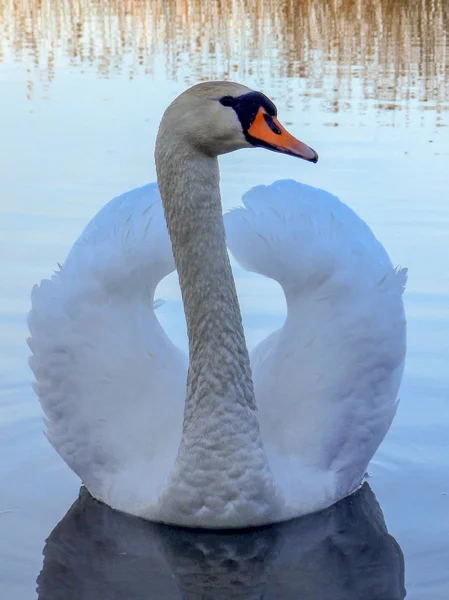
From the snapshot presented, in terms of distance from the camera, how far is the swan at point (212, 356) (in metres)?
4.25

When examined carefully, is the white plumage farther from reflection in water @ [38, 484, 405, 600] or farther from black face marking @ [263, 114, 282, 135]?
black face marking @ [263, 114, 282, 135]

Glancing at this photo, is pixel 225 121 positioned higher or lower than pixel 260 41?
higher

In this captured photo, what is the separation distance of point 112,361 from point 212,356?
18.3 inches

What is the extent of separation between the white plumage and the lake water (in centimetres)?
20

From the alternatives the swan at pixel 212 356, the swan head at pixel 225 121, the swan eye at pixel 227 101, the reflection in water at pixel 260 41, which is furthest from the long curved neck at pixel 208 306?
the reflection in water at pixel 260 41

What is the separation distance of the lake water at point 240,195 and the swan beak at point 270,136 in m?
1.35

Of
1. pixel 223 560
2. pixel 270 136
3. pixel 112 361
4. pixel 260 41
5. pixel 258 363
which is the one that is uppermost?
pixel 270 136

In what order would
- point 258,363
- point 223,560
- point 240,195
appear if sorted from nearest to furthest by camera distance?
point 223,560 < point 258,363 < point 240,195

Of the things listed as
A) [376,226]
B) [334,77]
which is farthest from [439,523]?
[334,77]

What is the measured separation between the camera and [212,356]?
4305 millimetres

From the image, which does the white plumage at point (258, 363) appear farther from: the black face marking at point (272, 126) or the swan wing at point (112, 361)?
the black face marking at point (272, 126)

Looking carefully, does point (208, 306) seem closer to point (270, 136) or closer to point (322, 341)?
point (322, 341)

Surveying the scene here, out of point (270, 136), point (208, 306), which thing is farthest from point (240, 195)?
point (270, 136)

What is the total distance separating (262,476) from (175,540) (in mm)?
375
